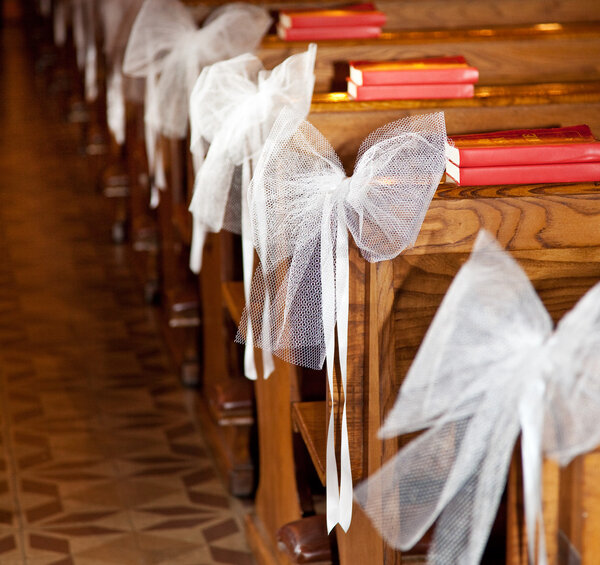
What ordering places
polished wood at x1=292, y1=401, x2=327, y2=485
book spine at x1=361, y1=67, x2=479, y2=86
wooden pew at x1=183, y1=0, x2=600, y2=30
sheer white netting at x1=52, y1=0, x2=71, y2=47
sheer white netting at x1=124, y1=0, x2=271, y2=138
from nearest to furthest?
polished wood at x1=292, y1=401, x2=327, y2=485
book spine at x1=361, y1=67, x2=479, y2=86
sheer white netting at x1=124, y1=0, x2=271, y2=138
wooden pew at x1=183, y1=0, x2=600, y2=30
sheer white netting at x1=52, y1=0, x2=71, y2=47

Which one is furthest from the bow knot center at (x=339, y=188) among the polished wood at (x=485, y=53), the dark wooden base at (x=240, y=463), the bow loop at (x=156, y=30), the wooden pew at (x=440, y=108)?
the bow loop at (x=156, y=30)

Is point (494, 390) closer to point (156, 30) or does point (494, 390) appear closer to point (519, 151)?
point (519, 151)

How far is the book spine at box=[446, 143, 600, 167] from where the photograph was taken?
6.98ft

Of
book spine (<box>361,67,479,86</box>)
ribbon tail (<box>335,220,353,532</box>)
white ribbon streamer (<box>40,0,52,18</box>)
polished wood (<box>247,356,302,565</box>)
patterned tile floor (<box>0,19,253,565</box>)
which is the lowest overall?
white ribbon streamer (<box>40,0,52,18</box>)

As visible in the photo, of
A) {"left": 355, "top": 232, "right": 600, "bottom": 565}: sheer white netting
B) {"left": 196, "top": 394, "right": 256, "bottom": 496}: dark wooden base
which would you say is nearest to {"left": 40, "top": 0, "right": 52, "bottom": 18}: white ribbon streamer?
{"left": 196, "top": 394, "right": 256, "bottom": 496}: dark wooden base

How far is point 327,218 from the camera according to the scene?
201 centimetres

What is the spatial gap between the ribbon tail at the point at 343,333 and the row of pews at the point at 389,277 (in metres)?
0.03

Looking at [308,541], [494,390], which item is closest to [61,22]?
[308,541]

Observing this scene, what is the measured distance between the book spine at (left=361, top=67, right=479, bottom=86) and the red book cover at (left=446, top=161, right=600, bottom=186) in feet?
2.79

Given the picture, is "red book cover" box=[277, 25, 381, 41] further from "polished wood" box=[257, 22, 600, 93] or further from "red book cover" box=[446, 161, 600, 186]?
"red book cover" box=[446, 161, 600, 186]

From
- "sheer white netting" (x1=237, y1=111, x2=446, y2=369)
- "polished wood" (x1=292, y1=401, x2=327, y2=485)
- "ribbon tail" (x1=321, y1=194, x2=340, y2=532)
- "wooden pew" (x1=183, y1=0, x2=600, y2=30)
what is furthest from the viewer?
"wooden pew" (x1=183, y1=0, x2=600, y2=30)

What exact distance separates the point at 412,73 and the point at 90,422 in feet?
6.50

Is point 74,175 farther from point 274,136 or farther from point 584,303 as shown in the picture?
point 584,303

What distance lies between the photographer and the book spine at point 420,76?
2924mm
